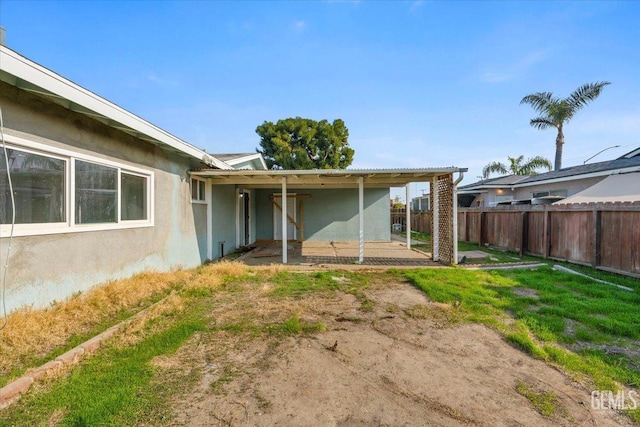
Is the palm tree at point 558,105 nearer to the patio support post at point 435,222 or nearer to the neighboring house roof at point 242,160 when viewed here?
the patio support post at point 435,222

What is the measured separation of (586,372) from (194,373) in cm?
376

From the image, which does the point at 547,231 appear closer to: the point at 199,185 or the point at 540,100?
the point at 199,185

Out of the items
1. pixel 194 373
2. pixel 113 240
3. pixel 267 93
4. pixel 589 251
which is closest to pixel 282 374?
pixel 194 373

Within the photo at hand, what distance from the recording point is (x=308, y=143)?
2706 cm

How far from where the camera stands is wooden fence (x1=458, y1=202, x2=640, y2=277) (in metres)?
6.99

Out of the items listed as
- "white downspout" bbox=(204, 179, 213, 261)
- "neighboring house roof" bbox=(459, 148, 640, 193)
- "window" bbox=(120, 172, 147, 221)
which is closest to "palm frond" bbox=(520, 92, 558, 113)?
"neighboring house roof" bbox=(459, 148, 640, 193)

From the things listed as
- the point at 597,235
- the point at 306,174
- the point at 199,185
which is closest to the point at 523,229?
the point at 597,235

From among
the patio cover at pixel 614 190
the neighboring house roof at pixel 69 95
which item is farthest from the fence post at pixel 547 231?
the neighboring house roof at pixel 69 95

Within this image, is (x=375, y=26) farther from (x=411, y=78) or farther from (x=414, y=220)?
(x=414, y=220)

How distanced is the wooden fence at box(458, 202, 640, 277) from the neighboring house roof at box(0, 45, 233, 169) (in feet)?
33.4

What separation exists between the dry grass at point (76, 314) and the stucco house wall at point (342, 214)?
7.97 m

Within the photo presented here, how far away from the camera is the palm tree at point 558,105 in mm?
19609

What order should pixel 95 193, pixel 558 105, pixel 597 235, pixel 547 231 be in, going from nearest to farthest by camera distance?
pixel 95 193 < pixel 597 235 < pixel 547 231 < pixel 558 105

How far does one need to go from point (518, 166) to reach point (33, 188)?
36.0 m
